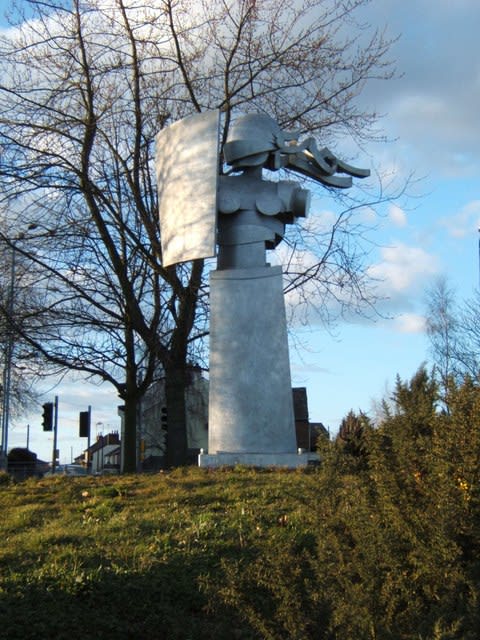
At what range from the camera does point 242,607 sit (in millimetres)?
5156

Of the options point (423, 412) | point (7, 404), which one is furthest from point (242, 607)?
point (7, 404)

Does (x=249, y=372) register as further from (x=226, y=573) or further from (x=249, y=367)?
(x=226, y=573)

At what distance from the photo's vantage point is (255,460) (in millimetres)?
12047

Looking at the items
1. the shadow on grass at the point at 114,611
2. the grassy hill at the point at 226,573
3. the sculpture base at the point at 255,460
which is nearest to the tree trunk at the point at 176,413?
the sculpture base at the point at 255,460

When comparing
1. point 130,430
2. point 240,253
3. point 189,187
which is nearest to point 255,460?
point 240,253

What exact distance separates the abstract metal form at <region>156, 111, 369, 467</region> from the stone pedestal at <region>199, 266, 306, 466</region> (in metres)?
0.01

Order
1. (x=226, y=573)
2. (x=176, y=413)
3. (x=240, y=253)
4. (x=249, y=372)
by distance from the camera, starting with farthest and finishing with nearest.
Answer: (x=176, y=413) < (x=240, y=253) < (x=249, y=372) < (x=226, y=573)

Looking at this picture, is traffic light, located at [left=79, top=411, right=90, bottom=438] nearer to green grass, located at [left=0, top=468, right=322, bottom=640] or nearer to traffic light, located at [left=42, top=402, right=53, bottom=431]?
traffic light, located at [left=42, top=402, right=53, bottom=431]

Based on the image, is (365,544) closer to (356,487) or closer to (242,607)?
(356,487)

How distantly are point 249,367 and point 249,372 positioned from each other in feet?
0.23

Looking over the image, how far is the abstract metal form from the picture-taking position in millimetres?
12305

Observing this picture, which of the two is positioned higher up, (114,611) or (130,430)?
(130,430)

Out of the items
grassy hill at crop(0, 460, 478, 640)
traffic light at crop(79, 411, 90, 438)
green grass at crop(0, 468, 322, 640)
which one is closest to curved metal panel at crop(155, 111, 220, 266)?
green grass at crop(0, 468, 322, 640)

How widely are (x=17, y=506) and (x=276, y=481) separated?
109 inches
